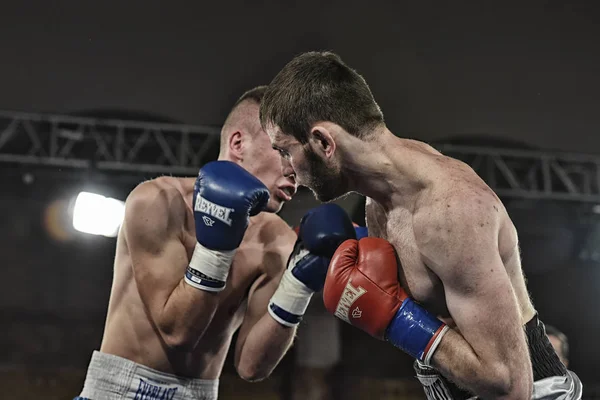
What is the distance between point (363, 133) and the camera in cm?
181

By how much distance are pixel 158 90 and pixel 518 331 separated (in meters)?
4.74

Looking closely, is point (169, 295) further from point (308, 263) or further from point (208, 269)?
point (308, 263)

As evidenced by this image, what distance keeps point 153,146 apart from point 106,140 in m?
0.62

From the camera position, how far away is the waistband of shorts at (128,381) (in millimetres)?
2188

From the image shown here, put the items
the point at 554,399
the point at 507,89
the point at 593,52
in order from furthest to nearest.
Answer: the point at 507,89
the point at 593,52
the point at 554,399

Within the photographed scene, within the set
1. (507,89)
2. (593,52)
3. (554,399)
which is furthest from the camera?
(507,89)

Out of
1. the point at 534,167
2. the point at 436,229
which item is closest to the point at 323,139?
the point at 436,229

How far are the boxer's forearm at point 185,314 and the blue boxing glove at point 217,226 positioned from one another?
1.3 inches

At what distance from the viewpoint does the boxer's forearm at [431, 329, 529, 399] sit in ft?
4.95

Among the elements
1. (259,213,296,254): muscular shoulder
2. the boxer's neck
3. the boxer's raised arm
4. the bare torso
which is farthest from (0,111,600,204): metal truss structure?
the boxer's raised arm

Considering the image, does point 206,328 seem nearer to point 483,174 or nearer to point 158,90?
point 158,90

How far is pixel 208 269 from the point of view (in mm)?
2121

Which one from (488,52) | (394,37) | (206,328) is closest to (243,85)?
(394,37)

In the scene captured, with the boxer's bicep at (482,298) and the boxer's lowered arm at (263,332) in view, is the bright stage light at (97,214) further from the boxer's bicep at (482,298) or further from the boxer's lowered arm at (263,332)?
the boxer's bicep at (482,298)
